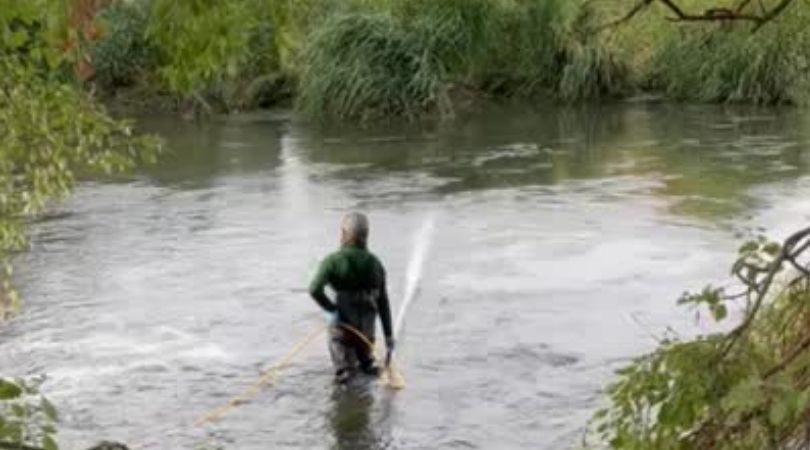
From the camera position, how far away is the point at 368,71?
30.4 meters

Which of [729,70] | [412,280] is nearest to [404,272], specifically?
[412,280]

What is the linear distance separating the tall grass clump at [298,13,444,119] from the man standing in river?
19311 millimetres

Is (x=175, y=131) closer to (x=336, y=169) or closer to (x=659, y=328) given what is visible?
(x=336, y=169)

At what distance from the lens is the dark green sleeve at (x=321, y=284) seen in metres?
10.5

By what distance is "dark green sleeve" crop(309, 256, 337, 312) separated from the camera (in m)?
10.5

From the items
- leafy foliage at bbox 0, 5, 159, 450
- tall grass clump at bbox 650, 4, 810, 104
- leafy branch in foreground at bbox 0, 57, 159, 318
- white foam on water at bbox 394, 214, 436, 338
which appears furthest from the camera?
tall grass clump at bbox 650, 4, 810, 104

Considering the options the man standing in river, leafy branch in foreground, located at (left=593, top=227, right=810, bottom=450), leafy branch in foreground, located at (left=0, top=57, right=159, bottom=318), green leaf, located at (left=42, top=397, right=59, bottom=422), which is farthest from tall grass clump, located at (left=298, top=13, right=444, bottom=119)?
green leaf, located at (left=42, top=397, right=59, bottom=422)

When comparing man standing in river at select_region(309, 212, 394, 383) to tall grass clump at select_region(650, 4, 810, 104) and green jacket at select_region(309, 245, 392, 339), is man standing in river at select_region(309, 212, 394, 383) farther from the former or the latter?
tall grass clump at select_region(650, 4, 810, 104)

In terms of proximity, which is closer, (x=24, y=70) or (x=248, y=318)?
(x=24, y=70)

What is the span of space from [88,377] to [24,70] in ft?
19.8

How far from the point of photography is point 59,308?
14086 mm

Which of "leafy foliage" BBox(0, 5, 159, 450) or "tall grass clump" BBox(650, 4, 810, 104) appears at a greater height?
"leafy foliage" BBox(0, 5, 159, 450)

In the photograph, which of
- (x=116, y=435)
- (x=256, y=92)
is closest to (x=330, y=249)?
(x=116, y=435)

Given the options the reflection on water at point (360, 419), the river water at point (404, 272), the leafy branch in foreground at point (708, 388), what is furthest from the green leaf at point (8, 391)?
the reflection on water at point (360, 419)
